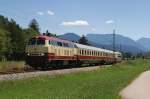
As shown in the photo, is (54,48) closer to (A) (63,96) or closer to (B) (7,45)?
(A) (63,96)

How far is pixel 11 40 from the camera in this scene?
113 meters

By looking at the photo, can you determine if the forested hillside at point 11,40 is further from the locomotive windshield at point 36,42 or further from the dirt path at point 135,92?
the dirt path at point 135,92

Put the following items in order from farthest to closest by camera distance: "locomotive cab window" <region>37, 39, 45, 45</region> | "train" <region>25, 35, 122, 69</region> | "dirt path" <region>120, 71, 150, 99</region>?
"locomotive cab window" <region>37, 39, 45, 45</region> → "train" <region>25, 35, 122, 69</region> → "dirt path" <region>120, 71, 150, 99</region>

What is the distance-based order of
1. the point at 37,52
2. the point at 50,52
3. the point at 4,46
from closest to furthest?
the point at 37,52
the point at 50,52
the point at 4,46

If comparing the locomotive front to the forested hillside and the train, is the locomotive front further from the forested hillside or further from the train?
the forested hillside

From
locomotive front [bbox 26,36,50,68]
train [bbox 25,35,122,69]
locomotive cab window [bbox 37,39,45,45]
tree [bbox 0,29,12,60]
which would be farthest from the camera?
tree [bbox 0,29,12,60]

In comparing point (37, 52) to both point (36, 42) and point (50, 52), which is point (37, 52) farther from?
point (36, 42)

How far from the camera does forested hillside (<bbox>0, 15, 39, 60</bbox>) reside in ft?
328

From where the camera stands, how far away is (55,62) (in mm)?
41156

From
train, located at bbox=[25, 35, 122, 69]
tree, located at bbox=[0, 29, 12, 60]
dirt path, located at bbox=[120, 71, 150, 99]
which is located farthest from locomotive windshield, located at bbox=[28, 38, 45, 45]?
tree, located at bbox=[0, 29, 12, 60]

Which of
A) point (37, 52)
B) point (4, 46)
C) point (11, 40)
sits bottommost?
point (37, 52)

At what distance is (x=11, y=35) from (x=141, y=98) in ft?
318

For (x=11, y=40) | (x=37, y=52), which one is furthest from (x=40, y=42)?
(x=11, y=40)

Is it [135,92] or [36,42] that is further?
[36,42]
